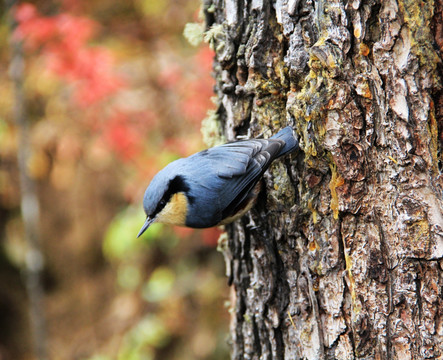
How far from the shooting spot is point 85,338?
4867 millimetres

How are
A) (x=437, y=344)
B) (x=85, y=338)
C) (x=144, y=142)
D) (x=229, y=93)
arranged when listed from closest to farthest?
(x=437, y=344), (x=229, y=93), (x=144, y=142), (x=85, y=338)

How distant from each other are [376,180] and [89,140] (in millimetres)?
3025

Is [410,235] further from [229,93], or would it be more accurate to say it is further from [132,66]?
[132,66]

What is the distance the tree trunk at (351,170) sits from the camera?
1.42 metres

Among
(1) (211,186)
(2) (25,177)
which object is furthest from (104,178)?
(1) (211,186)

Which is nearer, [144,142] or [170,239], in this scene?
[144,142]

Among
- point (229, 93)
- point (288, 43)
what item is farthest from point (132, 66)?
point (288, 43)

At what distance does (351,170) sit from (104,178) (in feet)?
12.0

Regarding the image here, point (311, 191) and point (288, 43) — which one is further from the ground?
point (288, 43)

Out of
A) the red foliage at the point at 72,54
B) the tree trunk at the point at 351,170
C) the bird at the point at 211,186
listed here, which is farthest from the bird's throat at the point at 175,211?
the red foliage at the point at 72,54

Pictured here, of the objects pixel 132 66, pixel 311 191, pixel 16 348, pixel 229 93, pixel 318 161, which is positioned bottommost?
pixel 16 348

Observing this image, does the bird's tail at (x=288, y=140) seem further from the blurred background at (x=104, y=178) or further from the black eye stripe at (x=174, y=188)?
the blurred background at (x=104, y=178)

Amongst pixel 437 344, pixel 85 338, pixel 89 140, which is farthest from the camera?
pixel 85 338

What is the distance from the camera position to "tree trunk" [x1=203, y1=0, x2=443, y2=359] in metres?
1.42
